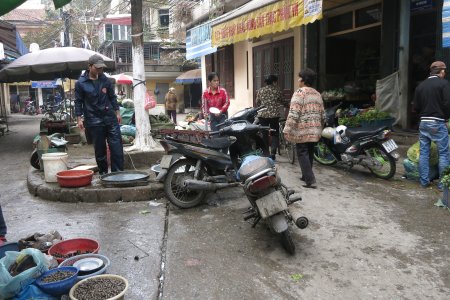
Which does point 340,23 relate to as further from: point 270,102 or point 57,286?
point 57,286

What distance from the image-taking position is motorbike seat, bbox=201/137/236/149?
5488 mm

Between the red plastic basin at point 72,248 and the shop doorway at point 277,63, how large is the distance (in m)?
8.93

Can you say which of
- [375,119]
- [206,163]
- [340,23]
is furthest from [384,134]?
[340,23]

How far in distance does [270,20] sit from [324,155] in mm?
3029

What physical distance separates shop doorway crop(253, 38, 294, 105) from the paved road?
5.99m

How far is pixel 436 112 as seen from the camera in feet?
18.9

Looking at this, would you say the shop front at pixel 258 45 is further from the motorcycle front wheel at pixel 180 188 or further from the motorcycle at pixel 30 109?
the motorcycle at pixel 30 109

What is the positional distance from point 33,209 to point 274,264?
3.68 meters

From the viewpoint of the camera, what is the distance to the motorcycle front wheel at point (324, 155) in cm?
762

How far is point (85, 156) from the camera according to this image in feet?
29.0

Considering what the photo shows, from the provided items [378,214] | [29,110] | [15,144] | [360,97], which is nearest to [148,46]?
[29,110]

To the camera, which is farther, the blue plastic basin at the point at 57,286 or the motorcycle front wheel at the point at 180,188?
the motorcycle front wheel at the point at 180,188

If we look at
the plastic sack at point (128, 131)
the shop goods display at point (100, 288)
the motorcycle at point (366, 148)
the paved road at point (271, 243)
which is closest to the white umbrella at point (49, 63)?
the plastic sack at point (128, 131)

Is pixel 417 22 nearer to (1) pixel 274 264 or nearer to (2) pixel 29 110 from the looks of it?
(1) pixel 274 264
